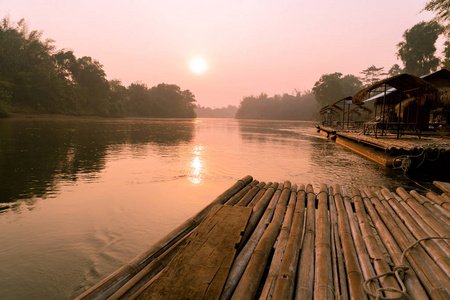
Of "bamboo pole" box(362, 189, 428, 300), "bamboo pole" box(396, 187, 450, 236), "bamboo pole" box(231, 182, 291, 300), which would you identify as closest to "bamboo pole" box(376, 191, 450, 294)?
"bamboo pole" box(362, 189, 428, 300)

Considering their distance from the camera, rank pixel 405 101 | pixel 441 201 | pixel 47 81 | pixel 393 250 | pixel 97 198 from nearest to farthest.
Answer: pixel 393 250 → pixel 441 201 → pixel 97 198 → pixel 405 101 → pixel 47 81

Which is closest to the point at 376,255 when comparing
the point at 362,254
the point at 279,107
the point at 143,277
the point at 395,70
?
the point at 362,254

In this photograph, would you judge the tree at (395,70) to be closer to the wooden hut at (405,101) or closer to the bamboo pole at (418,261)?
the wooden hut at (405,101)

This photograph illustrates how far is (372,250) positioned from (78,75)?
9598cm

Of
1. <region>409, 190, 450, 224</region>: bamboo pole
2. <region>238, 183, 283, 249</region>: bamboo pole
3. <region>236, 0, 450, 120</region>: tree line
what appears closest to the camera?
<region>238, 183, 283, 249</region>: bamboo pole

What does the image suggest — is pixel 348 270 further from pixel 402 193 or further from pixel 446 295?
pixel 402 193

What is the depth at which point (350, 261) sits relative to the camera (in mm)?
2797

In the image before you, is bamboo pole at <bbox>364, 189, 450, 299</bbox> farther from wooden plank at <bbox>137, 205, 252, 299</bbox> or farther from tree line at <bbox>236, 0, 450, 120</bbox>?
tree line at <bbox>236, 0, 450, 120</bbox>

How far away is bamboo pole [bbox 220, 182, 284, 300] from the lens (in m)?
2.28

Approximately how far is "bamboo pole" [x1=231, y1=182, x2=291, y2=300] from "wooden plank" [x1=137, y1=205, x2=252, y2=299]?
178mm

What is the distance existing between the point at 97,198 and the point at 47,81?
72.1 meters

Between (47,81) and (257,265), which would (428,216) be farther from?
(47,81)

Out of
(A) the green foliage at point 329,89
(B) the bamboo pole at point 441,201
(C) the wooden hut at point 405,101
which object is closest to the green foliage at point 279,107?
(A) the green foliage at point 329,89

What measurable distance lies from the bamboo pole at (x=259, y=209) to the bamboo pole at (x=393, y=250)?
170 cm
